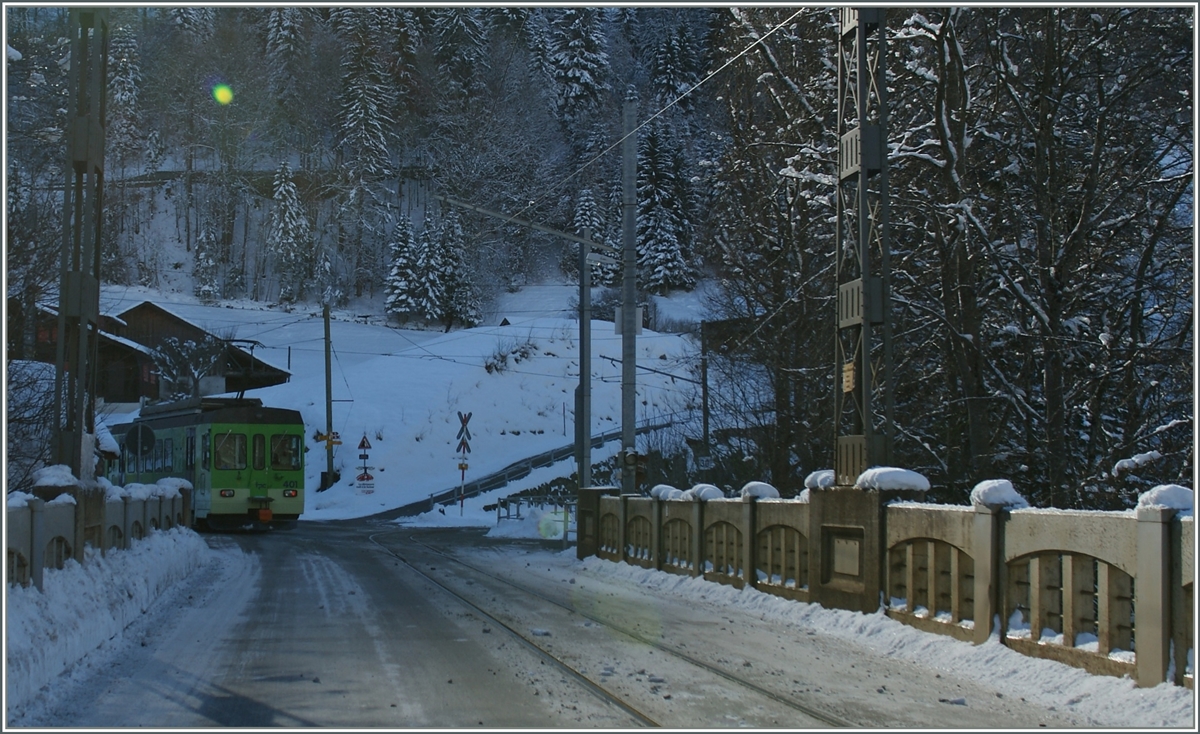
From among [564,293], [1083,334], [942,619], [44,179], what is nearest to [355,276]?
[564,293]

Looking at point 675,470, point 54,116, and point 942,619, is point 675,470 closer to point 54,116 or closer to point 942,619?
point 54,116

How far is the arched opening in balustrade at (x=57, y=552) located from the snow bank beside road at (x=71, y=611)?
3.0 inches

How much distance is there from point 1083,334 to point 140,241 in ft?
315

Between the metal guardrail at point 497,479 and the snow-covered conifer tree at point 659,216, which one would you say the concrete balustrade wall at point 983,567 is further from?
the snow-covered conifer tree at point 659,216

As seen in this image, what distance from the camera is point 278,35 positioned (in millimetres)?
102438

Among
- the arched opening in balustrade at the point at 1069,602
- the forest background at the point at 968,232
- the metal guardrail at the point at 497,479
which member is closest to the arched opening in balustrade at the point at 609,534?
the forest background at the point at 968,232

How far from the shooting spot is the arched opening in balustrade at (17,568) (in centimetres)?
800

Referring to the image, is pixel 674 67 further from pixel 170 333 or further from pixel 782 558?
pixel 782 558

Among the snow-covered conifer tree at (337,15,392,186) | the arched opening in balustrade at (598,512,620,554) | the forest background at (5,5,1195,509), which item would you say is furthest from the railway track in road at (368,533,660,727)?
the snow-covered conifer tree at (337,15,392,186)

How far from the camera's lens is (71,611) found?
30.1 ft

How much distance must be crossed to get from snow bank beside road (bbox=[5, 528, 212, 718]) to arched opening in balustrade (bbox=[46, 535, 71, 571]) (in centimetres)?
8

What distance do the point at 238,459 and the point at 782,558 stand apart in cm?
2024

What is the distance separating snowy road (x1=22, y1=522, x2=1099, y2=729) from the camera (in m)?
7.30

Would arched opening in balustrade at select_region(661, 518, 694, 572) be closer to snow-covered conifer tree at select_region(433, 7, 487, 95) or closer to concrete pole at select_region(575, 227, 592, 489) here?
concrete pole at select_region(575, 227, 592, 489)
